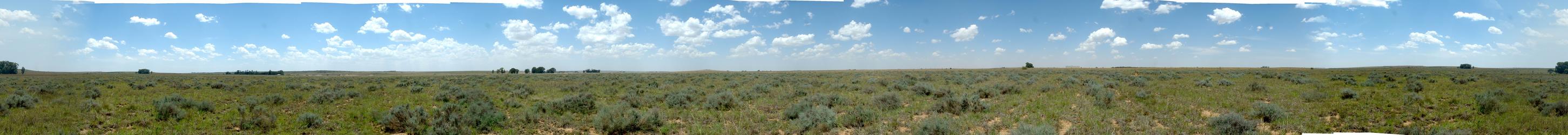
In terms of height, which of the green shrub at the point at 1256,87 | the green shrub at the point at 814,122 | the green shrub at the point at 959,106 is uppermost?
the green shrub at the point at 1256,87

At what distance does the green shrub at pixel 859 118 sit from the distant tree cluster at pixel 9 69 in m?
21.9

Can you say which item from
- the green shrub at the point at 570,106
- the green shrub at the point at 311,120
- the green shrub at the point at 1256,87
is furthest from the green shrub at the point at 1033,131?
the green shrub at the point at 1256,87

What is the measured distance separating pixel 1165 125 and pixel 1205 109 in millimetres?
3192

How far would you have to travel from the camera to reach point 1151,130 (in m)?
7.55

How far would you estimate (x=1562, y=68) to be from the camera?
63.1 feet

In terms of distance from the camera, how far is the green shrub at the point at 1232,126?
6.97m

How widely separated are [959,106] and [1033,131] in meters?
3.65

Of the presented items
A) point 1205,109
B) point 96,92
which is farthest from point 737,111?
point 96,92

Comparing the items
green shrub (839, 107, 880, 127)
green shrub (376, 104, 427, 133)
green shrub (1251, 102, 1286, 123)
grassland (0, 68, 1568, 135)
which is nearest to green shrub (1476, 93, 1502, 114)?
grassland (0, 68, 1568, 135)

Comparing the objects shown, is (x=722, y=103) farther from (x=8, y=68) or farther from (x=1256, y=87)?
(x=8, y=68)

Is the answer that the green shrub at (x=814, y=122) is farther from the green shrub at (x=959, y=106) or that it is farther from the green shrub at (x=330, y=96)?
the green shrub at (x=330, y=96)

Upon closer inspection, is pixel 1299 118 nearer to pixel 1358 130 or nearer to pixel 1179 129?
pixel 1358 130

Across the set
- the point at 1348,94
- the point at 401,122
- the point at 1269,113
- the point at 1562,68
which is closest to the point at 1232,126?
the point at 1269,113

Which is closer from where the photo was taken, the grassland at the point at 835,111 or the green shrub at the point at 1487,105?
the grassland at the point at 835,111
